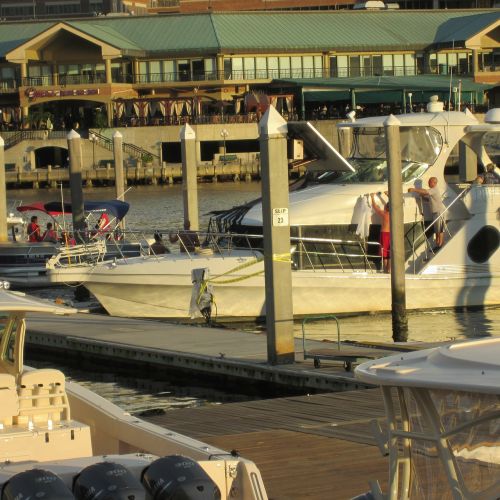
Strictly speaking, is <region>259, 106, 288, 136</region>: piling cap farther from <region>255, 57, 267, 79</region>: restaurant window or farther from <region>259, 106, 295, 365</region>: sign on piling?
<region>255, 57, 267, 79</region>: restaurant window

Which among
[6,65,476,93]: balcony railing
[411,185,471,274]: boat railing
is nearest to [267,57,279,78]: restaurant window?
[6,65,476,93]: balcony railing

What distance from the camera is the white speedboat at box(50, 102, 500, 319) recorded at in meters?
25.5

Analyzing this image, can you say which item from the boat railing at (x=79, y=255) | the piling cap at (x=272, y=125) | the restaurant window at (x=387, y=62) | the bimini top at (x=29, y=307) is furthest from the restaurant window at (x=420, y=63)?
the bimini top at (x=29, y=307)

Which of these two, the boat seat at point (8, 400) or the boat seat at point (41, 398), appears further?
the boat seat at point (41, 398)

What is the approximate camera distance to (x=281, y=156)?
18281mm

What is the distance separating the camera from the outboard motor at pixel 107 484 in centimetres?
788

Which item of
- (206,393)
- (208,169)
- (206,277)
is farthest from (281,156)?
(208,169)

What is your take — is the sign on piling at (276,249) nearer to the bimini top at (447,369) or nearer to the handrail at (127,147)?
the bimini top at (447,369)

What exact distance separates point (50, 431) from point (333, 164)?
16895 millimetres

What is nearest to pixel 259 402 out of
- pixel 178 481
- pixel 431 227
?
pixel 178 481

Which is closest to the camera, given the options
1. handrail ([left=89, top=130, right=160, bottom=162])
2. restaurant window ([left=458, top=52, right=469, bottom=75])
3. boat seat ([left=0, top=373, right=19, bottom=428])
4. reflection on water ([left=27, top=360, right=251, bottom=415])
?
boat seat ([left=0, top=373, right=19, bottom=428])

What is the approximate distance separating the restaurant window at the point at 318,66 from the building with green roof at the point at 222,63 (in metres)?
0.06

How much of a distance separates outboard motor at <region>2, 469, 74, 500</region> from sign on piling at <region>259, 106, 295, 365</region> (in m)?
10.1

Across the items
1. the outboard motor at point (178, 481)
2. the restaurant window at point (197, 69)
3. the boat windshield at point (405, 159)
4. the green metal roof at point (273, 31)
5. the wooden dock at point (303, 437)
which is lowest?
the wooden dock at point (303, 437)
